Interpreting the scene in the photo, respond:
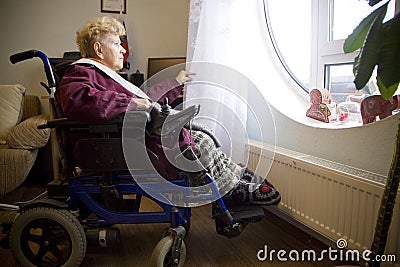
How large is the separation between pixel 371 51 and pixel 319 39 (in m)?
1.22

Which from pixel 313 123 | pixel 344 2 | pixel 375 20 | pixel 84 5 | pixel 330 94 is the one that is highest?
pixel 84 5

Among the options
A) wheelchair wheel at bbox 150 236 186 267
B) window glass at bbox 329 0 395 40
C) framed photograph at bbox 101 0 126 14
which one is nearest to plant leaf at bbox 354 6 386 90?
wheelchair wheel at bbox 150 236 186 267

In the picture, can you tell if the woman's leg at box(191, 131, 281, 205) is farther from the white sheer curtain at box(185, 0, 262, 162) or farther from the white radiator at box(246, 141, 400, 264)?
the white sheer curtain at box(185, 0, 262, 162)

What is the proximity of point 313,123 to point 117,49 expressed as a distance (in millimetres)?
1020

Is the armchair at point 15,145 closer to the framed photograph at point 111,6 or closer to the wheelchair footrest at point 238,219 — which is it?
the framed photograph at point 111,6

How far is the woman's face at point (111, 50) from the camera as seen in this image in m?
1.65

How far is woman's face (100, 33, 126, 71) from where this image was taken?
64.8 inches

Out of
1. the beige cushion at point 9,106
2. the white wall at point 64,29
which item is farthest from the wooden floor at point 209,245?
the white wall at point 64,29

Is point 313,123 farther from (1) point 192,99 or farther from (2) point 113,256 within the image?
(2) point 113,256

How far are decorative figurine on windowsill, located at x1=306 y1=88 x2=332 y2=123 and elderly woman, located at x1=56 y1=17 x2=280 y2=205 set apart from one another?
489 mm

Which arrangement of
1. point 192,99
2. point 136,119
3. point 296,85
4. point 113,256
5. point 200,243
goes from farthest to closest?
point 296,85, point 192,99, point 200,243, point 113,256, point 136,119

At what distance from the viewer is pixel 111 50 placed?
166cm

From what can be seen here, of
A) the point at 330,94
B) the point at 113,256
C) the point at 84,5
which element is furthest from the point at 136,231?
the point at 84,5

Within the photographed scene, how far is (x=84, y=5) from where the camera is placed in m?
3.12
